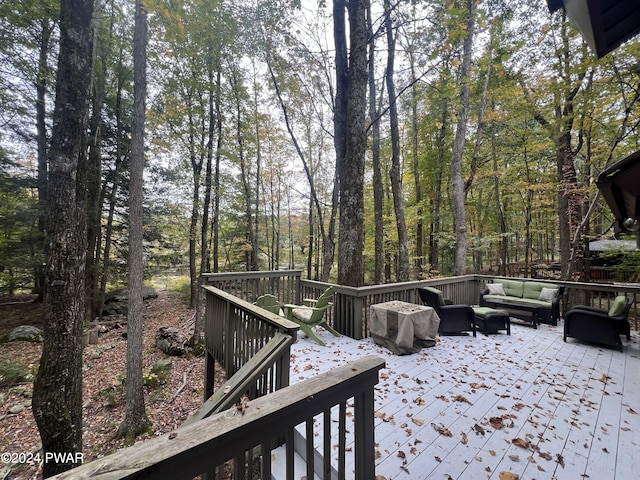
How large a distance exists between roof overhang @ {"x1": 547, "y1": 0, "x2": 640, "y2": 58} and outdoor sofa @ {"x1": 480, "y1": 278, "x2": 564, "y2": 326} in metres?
5.24

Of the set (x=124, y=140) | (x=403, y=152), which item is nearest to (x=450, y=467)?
(x=124, y=140)

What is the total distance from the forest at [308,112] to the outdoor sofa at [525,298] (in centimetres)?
144

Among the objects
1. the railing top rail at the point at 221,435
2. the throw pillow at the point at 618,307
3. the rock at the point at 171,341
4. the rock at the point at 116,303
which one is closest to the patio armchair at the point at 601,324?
the throw pillow at the point at 618,307

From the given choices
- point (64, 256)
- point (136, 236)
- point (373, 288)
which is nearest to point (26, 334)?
point (136, 236)

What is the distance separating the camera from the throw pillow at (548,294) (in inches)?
212

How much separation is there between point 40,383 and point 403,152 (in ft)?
48.3

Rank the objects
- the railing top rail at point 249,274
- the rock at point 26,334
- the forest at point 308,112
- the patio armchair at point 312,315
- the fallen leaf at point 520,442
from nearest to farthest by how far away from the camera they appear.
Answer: the fallen leaf at point 520,442 < the patio armchair at point 312,315 < the railing top rail at point 249,274 < the forest at point 308,112 < the rock at point 26,334

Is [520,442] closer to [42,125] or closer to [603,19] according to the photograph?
[603,19]

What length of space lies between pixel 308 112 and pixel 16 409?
483 inches

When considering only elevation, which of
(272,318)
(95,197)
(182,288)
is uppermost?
(95,197)

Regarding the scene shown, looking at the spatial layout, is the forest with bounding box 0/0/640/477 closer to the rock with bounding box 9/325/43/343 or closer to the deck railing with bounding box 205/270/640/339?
the deck railing with bounding box 205/270/640/339

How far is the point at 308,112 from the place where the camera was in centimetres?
1159

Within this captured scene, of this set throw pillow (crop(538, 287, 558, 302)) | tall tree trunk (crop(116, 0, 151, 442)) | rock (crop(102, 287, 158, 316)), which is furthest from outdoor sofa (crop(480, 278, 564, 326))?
rock (crop(102, 287, 158, 316))

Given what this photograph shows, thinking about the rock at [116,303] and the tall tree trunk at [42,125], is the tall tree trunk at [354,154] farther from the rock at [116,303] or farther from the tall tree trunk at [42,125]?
the rock at [116,303]
